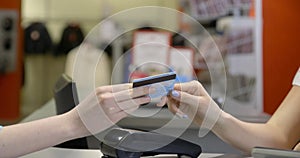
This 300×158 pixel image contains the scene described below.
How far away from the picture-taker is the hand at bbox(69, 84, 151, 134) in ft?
2.96

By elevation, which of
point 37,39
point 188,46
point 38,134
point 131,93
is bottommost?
point 37,39

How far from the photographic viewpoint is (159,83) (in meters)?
0.92

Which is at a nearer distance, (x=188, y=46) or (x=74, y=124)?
(x=74, y=124)

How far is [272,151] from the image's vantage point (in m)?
0.81

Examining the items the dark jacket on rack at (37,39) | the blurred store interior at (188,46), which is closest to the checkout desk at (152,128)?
the blurred store interior at (188,46)

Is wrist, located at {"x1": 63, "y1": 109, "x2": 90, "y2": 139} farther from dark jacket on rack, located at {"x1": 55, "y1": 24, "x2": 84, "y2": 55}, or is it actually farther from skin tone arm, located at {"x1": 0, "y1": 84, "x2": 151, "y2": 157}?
dark jacket on rack, located at {"x1": 55, "y1": 24, "x2": 84, "y2": 55}

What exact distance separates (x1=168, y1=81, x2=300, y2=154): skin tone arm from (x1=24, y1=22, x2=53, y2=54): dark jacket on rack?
5.53m

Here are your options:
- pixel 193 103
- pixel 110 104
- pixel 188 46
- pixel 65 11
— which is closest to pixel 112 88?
pixel 110 104

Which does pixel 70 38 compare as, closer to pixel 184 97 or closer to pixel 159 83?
pixel 184 97

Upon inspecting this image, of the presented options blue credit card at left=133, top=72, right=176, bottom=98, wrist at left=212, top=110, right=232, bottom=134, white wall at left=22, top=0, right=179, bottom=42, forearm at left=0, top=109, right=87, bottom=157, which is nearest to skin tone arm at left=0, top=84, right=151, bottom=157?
forearm at left=0, top=109, right=87, bottom=157

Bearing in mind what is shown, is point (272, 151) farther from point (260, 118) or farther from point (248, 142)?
point (260, 118)

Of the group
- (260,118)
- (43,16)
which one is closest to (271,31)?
(260,118)

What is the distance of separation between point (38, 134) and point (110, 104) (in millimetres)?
192

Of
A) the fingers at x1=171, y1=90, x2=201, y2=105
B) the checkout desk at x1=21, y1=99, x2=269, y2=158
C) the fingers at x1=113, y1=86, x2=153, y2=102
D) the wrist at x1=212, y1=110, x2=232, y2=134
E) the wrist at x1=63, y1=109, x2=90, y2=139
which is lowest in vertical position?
the checkout desk at x1=21, y1=99, x2=269, y2=158
